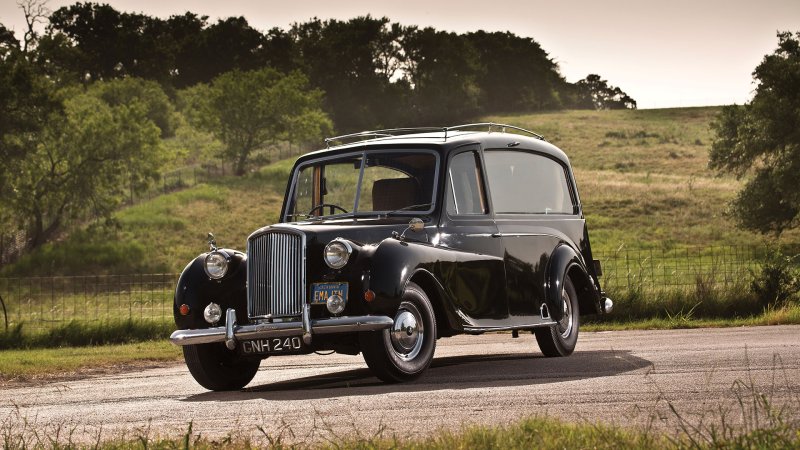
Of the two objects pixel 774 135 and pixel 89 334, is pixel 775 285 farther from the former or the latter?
pixel 774 135

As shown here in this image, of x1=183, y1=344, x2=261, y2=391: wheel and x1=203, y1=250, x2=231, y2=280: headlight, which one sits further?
x1=183, y1=344, x2=261, y2=391: wheel

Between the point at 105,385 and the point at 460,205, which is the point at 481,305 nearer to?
the point at 460,205

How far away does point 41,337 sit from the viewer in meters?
21.5

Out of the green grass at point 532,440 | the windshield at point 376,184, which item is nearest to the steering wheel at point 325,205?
the windshield at point 376,184

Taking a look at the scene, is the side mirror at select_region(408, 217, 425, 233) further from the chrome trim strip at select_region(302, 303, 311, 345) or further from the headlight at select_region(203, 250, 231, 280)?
the headlight at select_region(203, 250, 231, 280)

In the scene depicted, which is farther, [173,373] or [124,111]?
[124,111]

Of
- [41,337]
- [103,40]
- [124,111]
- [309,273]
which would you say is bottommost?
[41,337]

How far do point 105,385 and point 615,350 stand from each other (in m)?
5.74

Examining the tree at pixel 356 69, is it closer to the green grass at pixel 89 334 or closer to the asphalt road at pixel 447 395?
the green grass at pixel 89 334

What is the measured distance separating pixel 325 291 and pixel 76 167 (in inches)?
2021

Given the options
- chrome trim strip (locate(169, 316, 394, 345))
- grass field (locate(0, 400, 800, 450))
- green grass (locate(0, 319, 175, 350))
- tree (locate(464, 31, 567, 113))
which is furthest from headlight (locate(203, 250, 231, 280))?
tree (locate(464, 31, 567, 113))

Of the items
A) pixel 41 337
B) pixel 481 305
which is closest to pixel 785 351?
pixel 481 305

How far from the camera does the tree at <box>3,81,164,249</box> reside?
5753 cm

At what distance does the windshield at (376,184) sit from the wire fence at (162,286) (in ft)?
28.4
